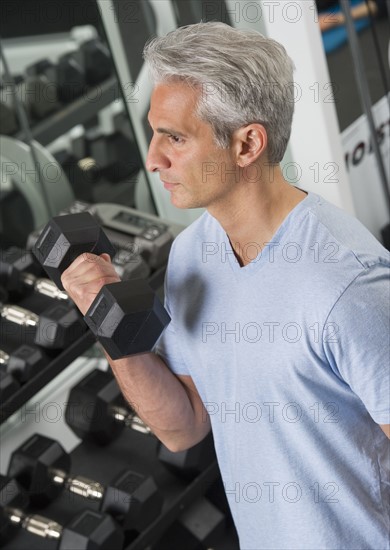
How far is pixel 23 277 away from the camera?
215 centimetres

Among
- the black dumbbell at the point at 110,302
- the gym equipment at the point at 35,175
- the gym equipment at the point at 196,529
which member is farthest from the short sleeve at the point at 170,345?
the gym equipment at the point at 35,175

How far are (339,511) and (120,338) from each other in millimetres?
427

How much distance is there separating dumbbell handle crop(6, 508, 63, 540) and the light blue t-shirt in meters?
0.46

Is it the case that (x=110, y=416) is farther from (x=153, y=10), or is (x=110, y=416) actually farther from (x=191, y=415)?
(x=153, y=10)

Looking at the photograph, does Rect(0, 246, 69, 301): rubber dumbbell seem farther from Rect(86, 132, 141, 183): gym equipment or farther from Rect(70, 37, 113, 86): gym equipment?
Rect(70, 37, 113, 86): gym equipment

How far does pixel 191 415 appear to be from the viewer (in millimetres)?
1707

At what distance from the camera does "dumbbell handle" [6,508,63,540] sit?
1.96 m

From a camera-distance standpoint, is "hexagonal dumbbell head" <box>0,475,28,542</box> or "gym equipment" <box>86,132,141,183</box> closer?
"hexagonal dumbbell head" <box>0,475,28,542</box>

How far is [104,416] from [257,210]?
2.79ft

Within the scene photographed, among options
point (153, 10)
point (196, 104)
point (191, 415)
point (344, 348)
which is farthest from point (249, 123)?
point (153, 10)

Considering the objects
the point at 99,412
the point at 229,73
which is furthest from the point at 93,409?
the point at 229,73

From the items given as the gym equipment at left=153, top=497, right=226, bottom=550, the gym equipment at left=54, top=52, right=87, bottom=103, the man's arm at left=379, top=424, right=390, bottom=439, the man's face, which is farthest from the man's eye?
the gym equipment at left=54, top=52, right=87, bottom=103

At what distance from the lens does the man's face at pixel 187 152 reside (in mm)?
1409

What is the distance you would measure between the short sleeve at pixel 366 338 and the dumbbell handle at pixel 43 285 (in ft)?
2.89
